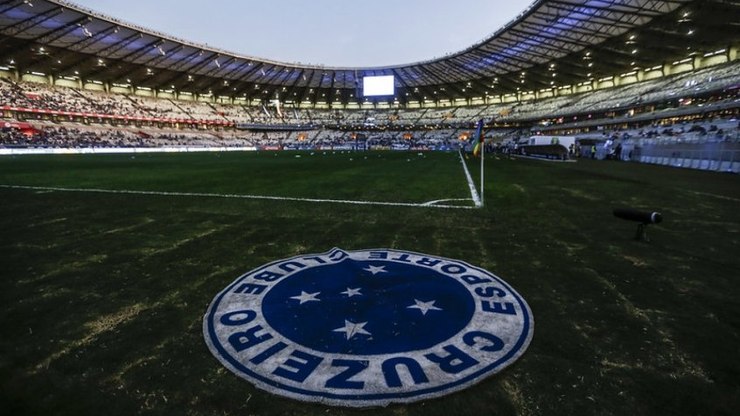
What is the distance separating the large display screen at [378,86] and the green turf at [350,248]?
75916 mm

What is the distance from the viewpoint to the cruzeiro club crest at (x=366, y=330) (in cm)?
260

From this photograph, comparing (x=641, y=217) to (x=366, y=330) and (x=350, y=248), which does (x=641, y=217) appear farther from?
(x=366, y=330)

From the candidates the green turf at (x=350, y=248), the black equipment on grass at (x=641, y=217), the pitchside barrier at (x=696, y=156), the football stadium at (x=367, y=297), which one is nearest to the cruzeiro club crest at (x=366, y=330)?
the football stadium at (x=367, y=297)

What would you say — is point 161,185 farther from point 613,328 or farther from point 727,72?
point 727,72

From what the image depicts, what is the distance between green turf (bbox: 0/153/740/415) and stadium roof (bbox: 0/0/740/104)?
152 ft

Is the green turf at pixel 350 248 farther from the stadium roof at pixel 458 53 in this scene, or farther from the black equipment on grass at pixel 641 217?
the stadium roof at pixel 458 53

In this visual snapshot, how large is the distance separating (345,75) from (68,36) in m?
58.3

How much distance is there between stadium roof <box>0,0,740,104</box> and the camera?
4353cm

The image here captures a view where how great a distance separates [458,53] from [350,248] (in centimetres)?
7182

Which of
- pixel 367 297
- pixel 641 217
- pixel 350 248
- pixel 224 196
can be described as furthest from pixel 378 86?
pixel 367 297

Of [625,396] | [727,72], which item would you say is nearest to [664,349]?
[625,396]

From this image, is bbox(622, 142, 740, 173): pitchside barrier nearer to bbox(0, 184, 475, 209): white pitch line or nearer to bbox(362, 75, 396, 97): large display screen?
bbox(0, 184, 475, 209): white pitch line

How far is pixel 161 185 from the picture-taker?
567 inches

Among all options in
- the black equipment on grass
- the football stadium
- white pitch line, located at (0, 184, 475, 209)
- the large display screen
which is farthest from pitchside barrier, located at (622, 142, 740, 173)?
the large display screen
